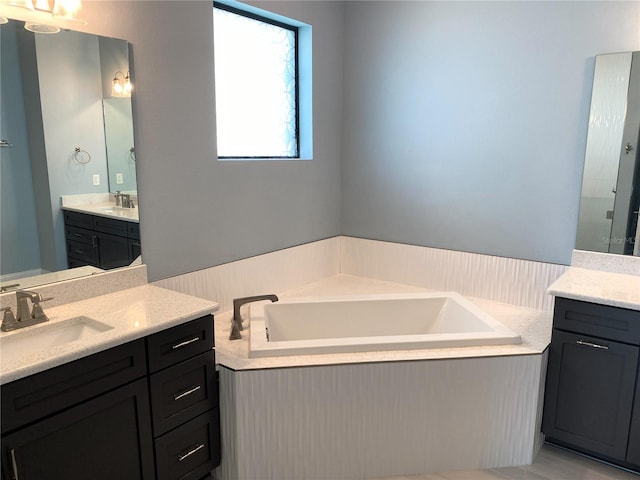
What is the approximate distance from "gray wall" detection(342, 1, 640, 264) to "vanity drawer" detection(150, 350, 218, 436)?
5.82 feet

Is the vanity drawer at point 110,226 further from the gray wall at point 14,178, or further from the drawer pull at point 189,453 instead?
the drawer pull at point 189,453

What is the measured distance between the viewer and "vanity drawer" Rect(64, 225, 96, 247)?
194 centimetres

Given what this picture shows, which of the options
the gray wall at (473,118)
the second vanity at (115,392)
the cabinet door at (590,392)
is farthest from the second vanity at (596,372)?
the second vanity at (115,392)

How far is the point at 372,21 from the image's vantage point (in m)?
3.16

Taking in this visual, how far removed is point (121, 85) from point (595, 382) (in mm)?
2459

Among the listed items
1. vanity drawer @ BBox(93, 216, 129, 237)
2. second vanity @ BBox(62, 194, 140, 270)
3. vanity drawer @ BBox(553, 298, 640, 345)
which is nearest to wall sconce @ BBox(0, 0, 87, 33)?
second vanity @ BBox(62, 194, 140, 270)

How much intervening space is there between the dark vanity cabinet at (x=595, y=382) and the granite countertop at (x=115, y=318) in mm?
1573

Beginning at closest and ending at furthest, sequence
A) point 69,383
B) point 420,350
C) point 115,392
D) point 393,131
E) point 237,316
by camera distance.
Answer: point 69,383 → point 115,392 → point 420,350 → point 237,316 → point 393,131

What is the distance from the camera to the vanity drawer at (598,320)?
199cm

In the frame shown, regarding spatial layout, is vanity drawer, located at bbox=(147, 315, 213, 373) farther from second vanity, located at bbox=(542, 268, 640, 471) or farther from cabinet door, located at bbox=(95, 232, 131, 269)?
second vanity, located at bbox=(542, 268, 640, 471)

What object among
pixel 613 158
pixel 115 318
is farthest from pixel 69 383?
pixel 613 158

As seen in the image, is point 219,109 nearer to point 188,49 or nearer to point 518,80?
point 188,49

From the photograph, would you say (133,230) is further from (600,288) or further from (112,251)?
(600,288)

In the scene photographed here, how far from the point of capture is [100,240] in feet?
6.74
